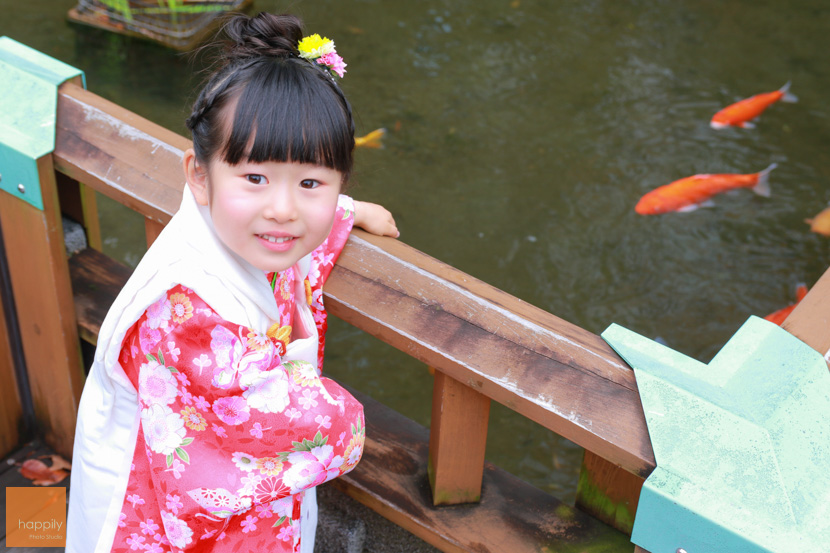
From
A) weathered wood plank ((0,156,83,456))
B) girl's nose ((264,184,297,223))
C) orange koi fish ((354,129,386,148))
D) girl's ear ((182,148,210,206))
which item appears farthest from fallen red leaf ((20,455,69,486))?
orange koi fish ((354,129,386,148))


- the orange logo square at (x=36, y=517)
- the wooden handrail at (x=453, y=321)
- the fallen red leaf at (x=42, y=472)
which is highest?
the wooden handrail at (x=453, y=321)

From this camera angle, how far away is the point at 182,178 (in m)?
1.60

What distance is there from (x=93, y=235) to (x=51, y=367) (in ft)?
1.27

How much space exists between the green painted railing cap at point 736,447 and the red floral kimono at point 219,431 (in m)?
0.53

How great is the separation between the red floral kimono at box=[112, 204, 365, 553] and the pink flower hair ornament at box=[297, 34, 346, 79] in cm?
39

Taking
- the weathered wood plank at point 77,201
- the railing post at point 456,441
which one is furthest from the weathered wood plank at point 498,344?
the weathered wood plank at point 77,201

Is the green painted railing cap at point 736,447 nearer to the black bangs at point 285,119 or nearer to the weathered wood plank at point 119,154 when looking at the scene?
the black bangs at point 285,119

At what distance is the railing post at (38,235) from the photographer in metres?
1.70

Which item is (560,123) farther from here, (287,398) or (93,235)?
(287,398)

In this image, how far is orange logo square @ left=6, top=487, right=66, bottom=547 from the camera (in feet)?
6.38

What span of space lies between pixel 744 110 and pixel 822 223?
31.2 inches

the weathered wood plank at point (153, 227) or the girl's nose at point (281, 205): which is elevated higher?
the girl's nose at point (281, 205)

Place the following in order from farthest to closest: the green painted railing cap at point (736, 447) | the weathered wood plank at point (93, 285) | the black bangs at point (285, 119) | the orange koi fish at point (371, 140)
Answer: the orange koi fish at point (371, 140) → the weathered wood plank at point (93, 285) → the black bangs at point (285, 119) → the green painted railing cap at point (736, 447)

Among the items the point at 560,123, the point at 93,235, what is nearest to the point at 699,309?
the point at 560,123
